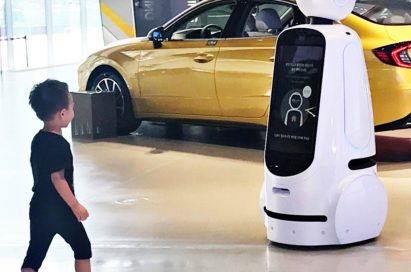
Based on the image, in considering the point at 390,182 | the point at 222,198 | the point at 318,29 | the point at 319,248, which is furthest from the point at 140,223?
the point at 390,182

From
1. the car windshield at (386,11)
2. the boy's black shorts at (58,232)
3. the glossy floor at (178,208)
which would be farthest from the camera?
the car windshield at (386,11)

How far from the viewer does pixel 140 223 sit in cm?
521

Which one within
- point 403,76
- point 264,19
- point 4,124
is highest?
point 264,19

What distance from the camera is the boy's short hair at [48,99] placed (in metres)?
3.54

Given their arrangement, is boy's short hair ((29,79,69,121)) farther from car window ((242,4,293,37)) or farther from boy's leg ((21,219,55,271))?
car window ((242,4,293,37))

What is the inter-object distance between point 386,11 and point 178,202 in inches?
112

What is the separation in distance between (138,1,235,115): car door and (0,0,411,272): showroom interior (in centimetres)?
26

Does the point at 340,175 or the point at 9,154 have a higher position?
the point at 340,175

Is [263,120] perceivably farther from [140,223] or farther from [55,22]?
[55,22]

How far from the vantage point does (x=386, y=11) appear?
7.08m

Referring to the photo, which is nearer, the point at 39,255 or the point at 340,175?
the point at 39,255

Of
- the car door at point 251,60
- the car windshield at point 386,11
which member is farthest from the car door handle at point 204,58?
the car windshield at point 386,11

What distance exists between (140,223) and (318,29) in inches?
71.4

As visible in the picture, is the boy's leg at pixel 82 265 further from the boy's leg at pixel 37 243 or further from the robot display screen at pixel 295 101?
the robot display screen at pixel 295 101
